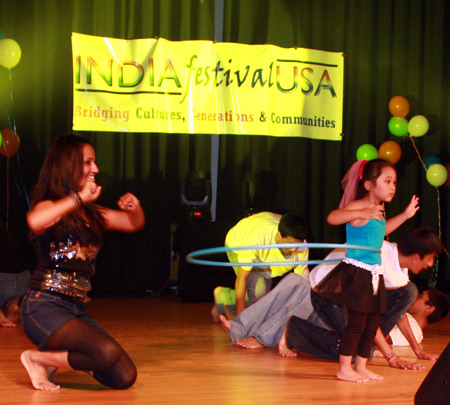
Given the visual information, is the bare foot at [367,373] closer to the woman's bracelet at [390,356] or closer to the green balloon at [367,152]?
the woman's bracelet at [390,356]

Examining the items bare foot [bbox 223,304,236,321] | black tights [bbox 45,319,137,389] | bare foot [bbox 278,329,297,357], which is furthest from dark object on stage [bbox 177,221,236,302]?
black tights [bbox 45,319,137,389]

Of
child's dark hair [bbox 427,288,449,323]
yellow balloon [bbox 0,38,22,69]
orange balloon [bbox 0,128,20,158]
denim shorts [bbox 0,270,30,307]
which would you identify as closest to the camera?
child's dark hair [bbox 427,288,449,323]

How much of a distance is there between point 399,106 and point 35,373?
5.25 m

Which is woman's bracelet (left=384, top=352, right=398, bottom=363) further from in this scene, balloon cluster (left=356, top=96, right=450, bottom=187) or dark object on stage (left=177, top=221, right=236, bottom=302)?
balloon cluster (left=356, top=96, right=450, bottom=187)

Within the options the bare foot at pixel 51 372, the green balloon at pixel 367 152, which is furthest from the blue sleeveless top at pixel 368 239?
the green balloon at pixel 367 152

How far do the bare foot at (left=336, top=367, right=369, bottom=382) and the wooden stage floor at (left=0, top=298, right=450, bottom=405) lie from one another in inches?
2.0

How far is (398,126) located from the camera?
7.56 meters

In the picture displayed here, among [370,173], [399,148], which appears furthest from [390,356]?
[399,148]

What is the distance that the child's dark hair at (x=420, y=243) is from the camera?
420cm

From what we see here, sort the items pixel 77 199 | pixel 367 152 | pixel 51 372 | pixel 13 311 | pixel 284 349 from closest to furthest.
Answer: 1. pixel 77 199
2. pixel 51 372
3. pixel 284 349
4. pixel 13 311
5. pixel 367 152

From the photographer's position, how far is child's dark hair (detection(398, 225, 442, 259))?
4203mm

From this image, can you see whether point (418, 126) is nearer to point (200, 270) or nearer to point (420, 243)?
point (200, 270)

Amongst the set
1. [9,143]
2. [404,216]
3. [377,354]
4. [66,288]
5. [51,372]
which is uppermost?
[9,143]

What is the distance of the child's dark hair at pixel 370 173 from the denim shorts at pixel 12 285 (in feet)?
9.06
